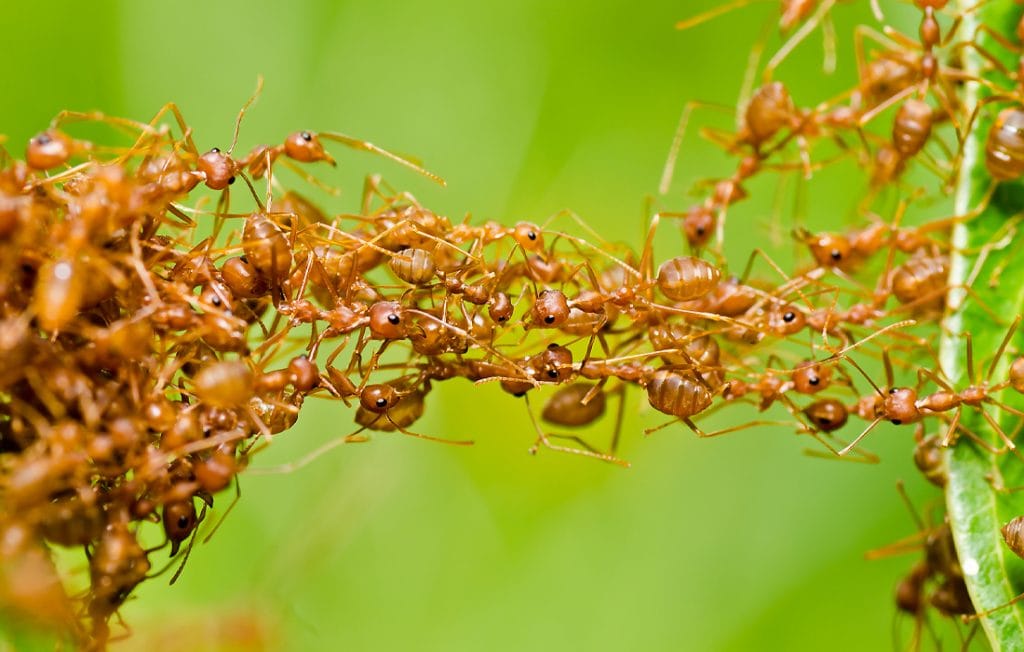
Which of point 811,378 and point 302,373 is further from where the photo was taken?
point 811,378

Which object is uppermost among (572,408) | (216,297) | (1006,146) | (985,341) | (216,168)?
(1006,146)

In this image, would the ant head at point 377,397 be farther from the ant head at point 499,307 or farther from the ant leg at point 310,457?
the ant head at point 499,307

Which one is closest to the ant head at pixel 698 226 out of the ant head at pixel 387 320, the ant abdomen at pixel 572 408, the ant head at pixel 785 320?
the ant head at pixel 785 320

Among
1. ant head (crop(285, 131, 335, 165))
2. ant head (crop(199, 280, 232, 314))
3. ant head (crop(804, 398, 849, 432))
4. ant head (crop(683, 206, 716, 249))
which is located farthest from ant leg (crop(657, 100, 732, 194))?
ant head (crop(199, 280, 232, 314))

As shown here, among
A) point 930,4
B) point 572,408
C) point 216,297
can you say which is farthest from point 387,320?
point 930,4

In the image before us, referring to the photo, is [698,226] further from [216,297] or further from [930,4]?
[216,297]

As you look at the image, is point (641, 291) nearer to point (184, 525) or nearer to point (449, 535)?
point (184, 525)
